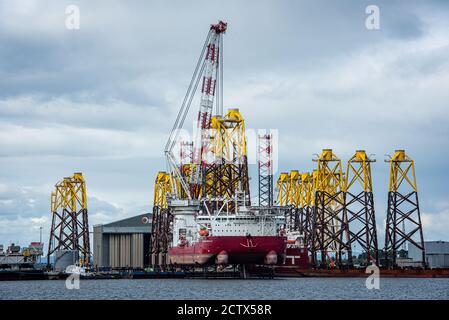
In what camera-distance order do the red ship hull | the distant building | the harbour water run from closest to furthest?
1. the harbour water
2. the red ship hull
3. the distant building

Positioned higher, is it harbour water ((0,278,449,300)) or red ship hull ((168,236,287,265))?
red ship hull ((168,236,287,265))

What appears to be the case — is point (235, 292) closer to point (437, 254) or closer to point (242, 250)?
point (242, 250)

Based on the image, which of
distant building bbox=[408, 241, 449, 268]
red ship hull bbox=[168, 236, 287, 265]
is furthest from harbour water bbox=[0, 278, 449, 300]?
distant building bbox=[408, 241, 449, 268]

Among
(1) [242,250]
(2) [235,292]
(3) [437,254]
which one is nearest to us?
(2) [235,292]

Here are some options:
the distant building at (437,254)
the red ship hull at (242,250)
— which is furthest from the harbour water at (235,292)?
the distant building at (437,254)

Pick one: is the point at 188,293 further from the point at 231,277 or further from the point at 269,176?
the point at 269,176

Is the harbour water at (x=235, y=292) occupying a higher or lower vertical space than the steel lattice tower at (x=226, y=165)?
lower

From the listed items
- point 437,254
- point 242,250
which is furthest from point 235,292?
point 437,254

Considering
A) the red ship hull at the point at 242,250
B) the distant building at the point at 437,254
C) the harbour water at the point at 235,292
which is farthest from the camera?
the distant building at the point at 437,254

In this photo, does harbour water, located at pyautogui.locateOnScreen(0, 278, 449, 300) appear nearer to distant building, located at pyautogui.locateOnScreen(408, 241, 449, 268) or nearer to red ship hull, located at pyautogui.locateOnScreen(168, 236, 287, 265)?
red ship hull, located at pyautogui.locateOnScreen(168, 236, 287, 265)

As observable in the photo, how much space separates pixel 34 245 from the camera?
176 m

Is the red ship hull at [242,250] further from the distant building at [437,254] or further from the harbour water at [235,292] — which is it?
the distant building at [437,254]

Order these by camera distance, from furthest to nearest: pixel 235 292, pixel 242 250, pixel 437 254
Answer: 1. pixel 437 254
2. pixel 242 250
3. pixel 235 292
